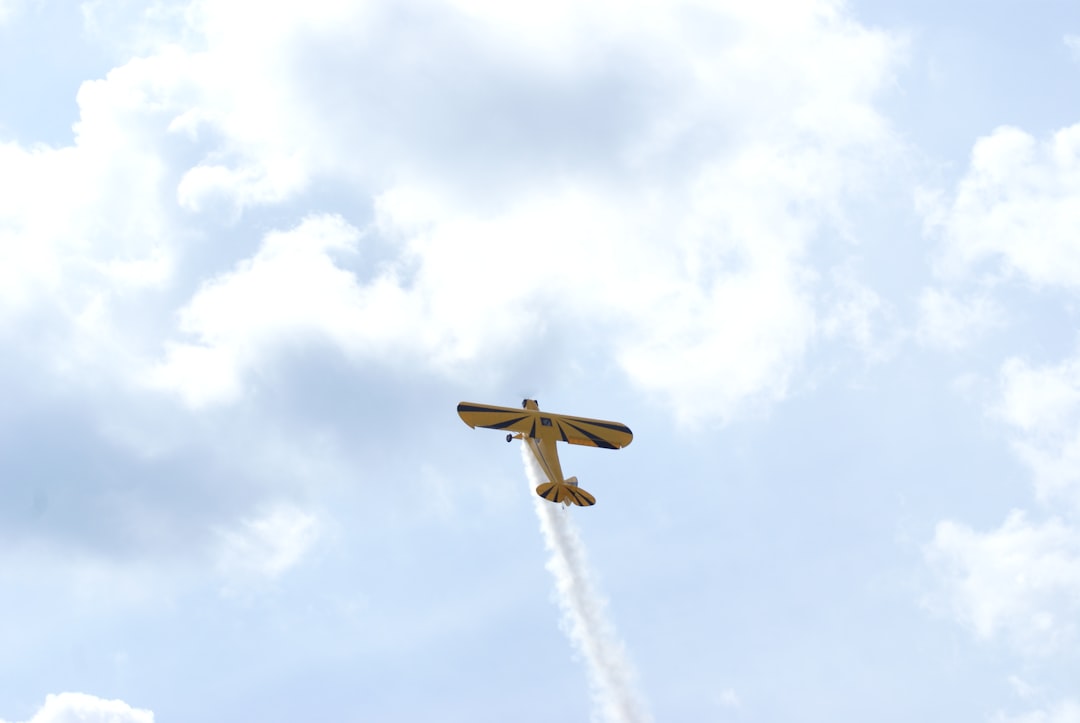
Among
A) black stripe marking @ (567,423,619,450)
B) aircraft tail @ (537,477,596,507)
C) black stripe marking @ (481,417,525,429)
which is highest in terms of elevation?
black stripe marking @ (481,417,525,429)

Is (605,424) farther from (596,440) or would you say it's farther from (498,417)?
(498,417)

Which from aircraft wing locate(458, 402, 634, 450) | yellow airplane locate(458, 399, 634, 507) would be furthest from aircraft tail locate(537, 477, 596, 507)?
aircraft wing locate(458, 402, 634, 450)

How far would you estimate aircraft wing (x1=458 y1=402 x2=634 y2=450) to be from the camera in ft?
359

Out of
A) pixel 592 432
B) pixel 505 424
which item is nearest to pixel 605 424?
pixel 592 432

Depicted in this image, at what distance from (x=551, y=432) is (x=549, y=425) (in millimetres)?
615

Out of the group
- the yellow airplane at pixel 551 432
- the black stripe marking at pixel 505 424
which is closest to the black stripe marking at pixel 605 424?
the yellow airplane at pixel 551 432

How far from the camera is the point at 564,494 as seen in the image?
10425cm

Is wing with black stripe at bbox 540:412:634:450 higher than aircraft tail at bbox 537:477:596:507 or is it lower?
higher

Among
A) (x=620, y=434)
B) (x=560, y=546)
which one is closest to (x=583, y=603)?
(x=560, y=546)

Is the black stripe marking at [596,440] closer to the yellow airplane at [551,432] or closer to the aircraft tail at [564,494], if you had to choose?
the yellow airplane at [551,432]

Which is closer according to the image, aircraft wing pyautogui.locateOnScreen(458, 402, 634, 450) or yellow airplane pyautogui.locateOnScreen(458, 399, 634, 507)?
yellow airplane pyautogui.locateOnScreen(458, 399, 634, 507)

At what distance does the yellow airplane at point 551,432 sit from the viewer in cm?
10438

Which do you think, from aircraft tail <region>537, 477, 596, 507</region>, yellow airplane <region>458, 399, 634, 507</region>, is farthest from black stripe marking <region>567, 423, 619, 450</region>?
aircraft tail <region>537, 477, 596, 507</region>

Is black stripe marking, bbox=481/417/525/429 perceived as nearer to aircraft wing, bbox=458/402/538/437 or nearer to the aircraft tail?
aircraft wing, bbox=458/402/538/437
